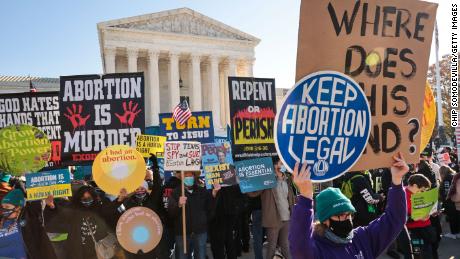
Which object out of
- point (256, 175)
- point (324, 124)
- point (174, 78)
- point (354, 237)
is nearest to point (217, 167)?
point (256, 175)

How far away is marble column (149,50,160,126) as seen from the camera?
1731 inches

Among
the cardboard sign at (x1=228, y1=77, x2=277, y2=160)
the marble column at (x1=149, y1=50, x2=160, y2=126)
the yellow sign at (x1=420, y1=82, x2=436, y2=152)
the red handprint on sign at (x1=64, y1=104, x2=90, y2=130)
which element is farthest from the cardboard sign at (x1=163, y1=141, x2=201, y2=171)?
the marble column at (x1=149, y1=50, x2=160, y2=126)

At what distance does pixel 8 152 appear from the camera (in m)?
5.66

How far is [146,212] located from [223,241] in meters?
1.78

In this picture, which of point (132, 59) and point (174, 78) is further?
point (174, 78)

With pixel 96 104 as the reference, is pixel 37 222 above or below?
below

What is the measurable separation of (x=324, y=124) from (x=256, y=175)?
4104 mm

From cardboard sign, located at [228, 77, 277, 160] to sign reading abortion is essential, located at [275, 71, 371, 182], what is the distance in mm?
4741

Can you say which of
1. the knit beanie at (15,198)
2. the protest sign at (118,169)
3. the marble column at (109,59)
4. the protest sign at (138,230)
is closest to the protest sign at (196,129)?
the protest sign at (118,169)

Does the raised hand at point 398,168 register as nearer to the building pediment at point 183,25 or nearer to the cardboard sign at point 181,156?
the cardboard sign at point 181,156

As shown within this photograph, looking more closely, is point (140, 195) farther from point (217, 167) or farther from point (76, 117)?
point (76, 117)

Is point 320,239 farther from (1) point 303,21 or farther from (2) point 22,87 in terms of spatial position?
(2) point 22,87

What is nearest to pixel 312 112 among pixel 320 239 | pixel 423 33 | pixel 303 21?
pixel 303 21

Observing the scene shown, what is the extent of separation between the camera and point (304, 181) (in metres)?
2.13
